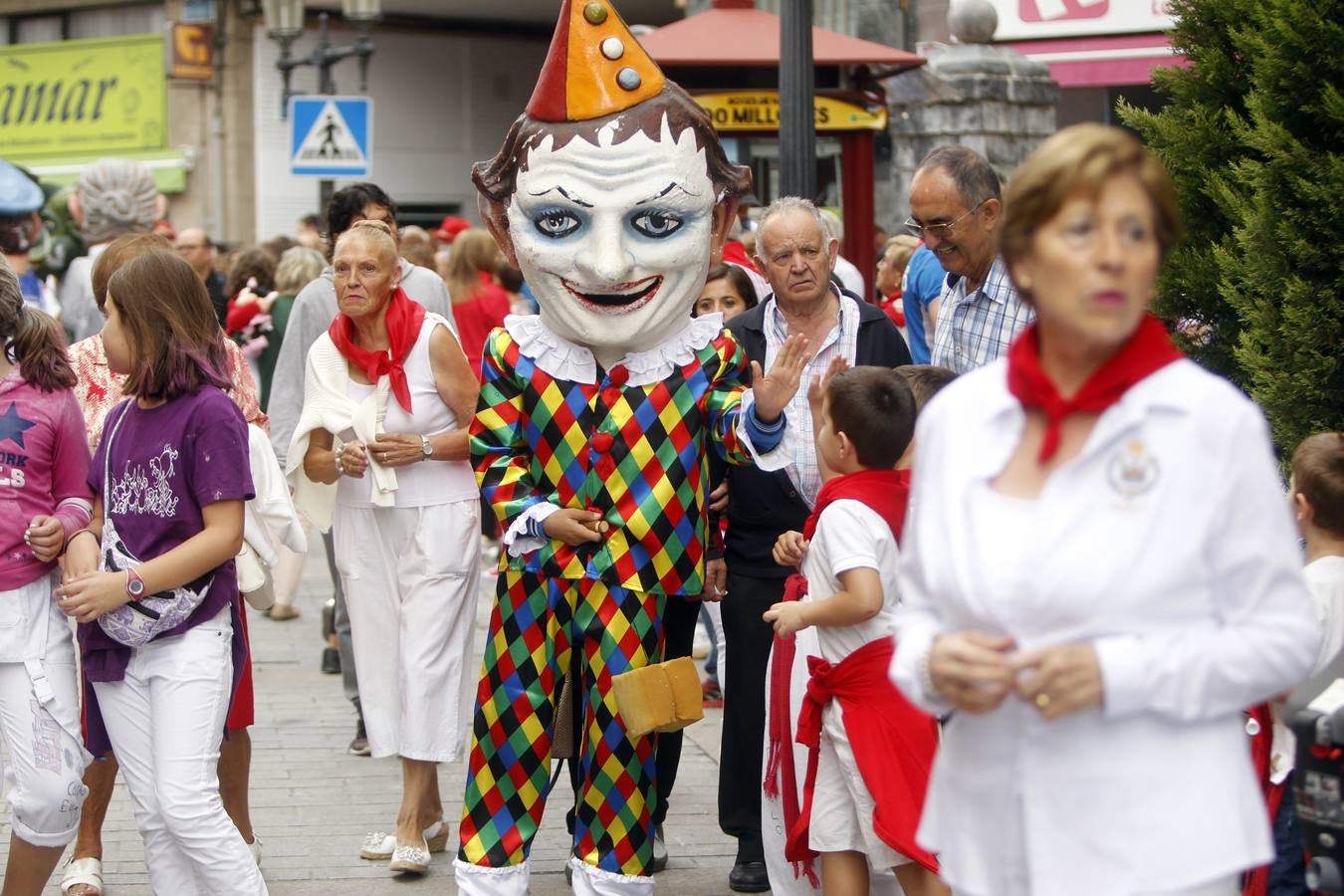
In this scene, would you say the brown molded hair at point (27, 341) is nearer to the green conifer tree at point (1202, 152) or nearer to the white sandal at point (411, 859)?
the white sandal at point (411, 859)

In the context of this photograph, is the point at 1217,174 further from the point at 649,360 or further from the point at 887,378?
the point at 649,360

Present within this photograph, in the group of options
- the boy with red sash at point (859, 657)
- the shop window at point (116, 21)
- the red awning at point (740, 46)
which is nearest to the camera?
the boy with red sash at point (859, 657)

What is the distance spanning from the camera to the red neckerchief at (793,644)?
4.31 m

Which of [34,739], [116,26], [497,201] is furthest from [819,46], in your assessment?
[116,26]

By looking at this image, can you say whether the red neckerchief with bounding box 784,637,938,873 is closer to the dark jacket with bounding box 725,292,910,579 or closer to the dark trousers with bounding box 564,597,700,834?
the dark trousers with bounding box 564,597,700,834

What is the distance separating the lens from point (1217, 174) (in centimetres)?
477

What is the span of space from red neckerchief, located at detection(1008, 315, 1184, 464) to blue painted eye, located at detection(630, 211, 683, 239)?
223 cm

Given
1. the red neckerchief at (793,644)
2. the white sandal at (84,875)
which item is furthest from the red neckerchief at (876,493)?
the white sandal at (84,875)

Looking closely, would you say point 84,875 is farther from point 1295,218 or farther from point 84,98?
point 84,98

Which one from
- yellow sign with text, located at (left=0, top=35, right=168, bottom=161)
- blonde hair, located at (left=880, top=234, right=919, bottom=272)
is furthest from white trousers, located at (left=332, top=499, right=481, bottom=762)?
yellow sign with text, located at (left=0, top=35, right=168, bottom=161)

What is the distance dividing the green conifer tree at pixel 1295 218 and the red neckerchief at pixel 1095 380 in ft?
5.81

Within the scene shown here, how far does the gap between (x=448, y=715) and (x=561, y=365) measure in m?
1.39

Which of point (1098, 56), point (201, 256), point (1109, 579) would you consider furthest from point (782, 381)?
point (1098, 56)

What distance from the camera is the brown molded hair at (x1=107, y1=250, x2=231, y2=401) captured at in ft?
14.6
